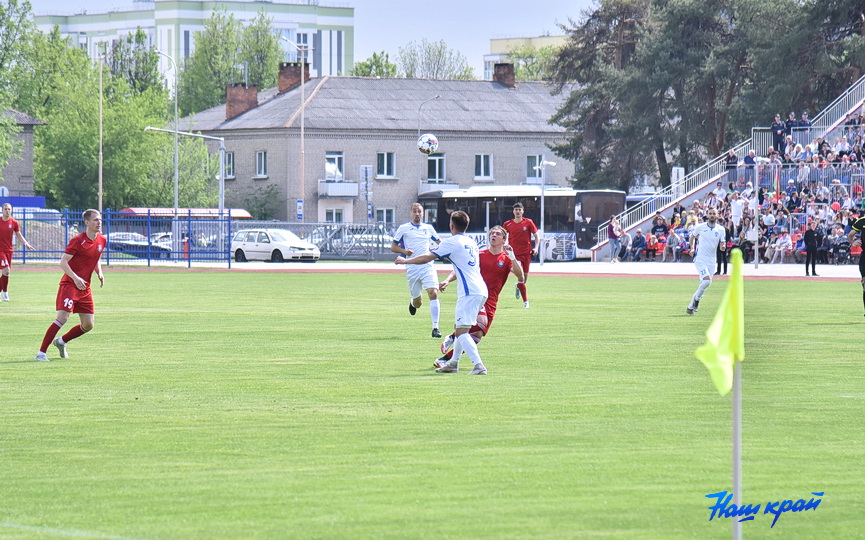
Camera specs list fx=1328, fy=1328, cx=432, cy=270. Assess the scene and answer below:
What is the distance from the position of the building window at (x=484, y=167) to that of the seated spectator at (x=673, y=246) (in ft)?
96.5

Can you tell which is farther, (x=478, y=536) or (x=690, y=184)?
(x=690, y=184)

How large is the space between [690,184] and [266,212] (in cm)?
3001

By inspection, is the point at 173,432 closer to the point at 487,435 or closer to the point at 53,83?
the point at 487,435

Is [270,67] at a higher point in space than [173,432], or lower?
higher

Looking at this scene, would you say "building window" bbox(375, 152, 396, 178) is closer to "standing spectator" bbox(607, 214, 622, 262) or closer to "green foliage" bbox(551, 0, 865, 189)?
"green foliage" bbox(551, 0, 865, 189)

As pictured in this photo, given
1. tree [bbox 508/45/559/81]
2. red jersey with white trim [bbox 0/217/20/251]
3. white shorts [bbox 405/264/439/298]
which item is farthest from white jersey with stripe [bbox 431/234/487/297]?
tree [bbox 508/45/559/81]

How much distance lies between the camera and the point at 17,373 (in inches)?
569

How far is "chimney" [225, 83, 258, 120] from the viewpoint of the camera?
3344 inches

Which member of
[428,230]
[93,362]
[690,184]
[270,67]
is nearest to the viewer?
[93,362]

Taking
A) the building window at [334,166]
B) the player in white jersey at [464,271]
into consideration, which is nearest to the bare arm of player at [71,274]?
the player in white jersey at [464,271]

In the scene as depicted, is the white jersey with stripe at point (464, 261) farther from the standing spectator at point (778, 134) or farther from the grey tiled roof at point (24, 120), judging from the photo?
the grey tiled roof at point (24, 120)

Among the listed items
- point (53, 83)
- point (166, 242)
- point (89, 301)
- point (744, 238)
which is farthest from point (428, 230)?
point (53, 83)

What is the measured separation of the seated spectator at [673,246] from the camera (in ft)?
179

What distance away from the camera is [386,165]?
81938mm
